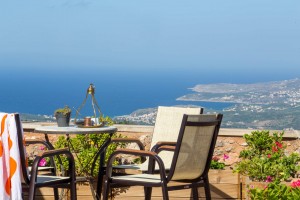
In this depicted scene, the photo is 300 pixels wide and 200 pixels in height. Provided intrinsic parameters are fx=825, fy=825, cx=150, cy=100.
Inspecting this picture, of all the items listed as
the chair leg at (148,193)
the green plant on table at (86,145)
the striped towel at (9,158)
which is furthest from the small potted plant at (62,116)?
the striped towel at (9,158)

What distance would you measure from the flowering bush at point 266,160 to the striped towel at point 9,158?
202 cm

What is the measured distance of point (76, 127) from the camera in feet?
21.2

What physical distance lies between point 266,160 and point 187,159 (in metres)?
1.33

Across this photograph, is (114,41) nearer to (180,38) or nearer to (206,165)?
(180,38)

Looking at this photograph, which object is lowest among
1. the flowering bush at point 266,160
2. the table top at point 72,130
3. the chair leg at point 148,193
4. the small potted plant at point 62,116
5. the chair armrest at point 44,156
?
the chair leg at point 148,193

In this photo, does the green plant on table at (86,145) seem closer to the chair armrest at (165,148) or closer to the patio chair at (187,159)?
the chair armrest at (165,148)

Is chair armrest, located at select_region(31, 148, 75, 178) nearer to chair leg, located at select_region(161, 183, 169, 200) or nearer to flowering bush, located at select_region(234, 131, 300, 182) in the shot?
chair leg, located at select_region(161, 183, 169, 200)

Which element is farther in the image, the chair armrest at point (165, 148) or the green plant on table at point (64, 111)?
the green plant on table at point (64, 111)

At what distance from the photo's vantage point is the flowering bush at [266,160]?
6398mm

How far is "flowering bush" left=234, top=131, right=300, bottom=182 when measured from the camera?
21.0 ft

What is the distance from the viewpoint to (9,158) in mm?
5016

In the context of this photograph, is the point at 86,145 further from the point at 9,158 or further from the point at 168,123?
the point at 9,158

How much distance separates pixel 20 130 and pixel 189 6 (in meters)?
150

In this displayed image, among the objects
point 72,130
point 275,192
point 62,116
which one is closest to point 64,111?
point 62,116
